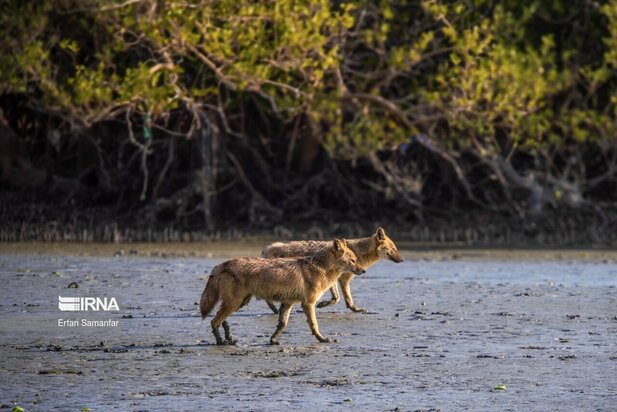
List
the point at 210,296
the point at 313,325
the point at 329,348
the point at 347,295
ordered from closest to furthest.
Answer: the point at 329,348
the point at 210,296
the point at 313,325
the point at 347,295

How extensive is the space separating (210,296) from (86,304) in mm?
3161

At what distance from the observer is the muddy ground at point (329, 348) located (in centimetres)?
991

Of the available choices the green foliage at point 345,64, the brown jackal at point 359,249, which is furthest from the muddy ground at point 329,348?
the green foliage at point 345,64

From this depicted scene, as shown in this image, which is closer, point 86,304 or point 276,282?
point 276,282

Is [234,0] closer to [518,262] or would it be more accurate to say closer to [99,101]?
[99,101]

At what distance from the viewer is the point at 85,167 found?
98.2 ft

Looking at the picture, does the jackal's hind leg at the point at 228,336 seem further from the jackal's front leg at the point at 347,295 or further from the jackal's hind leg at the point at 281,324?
the jackal's front leg at the point at 347,295

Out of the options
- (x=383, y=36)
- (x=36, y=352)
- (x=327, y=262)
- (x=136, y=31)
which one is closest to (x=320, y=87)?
(x=383, y=36)

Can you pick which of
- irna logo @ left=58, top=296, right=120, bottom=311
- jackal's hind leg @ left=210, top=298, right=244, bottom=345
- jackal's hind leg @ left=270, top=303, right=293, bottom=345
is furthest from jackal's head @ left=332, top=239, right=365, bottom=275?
irna logo @ left=58, top=296, right=120, bottom=311

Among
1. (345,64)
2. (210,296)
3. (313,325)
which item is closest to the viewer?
(210,296)

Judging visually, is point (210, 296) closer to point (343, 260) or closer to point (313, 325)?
point (313, 325)

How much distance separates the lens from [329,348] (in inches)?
487

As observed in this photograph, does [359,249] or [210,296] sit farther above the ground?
[359,249]

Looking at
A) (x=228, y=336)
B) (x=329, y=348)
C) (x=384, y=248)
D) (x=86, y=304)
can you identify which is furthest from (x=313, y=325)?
(x=86, y=304)
